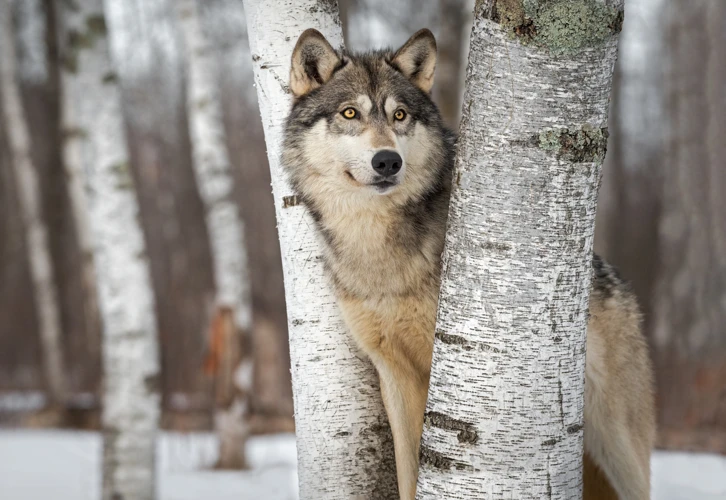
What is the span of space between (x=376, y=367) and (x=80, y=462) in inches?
297

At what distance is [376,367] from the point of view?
3.06m

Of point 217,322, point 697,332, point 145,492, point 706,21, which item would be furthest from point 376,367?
point 706,21

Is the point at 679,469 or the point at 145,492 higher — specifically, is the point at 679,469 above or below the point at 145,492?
below

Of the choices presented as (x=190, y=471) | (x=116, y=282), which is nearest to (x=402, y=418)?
(x=116, y=282)

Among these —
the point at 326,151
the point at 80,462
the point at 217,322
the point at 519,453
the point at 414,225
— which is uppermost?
the point at 326,151

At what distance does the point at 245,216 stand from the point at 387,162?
15176mm

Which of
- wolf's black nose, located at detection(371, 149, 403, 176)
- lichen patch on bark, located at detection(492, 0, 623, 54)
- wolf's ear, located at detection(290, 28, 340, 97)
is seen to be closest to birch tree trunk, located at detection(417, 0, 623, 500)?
lichen patch on bark, located at detection(492, 0, 623, 54)

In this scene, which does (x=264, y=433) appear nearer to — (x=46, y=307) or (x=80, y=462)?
(x=80, y=462)

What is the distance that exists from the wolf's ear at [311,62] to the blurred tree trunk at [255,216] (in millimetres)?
7978

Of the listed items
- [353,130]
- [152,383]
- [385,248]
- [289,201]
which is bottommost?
[152,383]

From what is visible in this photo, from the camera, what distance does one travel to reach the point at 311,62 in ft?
10.2

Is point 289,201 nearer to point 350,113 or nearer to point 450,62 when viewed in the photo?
point 350,113

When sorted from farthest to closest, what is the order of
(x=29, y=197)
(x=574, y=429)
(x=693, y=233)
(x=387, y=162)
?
(x=29, y=197) → (x=693, y=233) → (x=387, y=162) → (x=574, y=429)

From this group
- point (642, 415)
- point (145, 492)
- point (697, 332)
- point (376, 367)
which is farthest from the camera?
point (697, 332)
